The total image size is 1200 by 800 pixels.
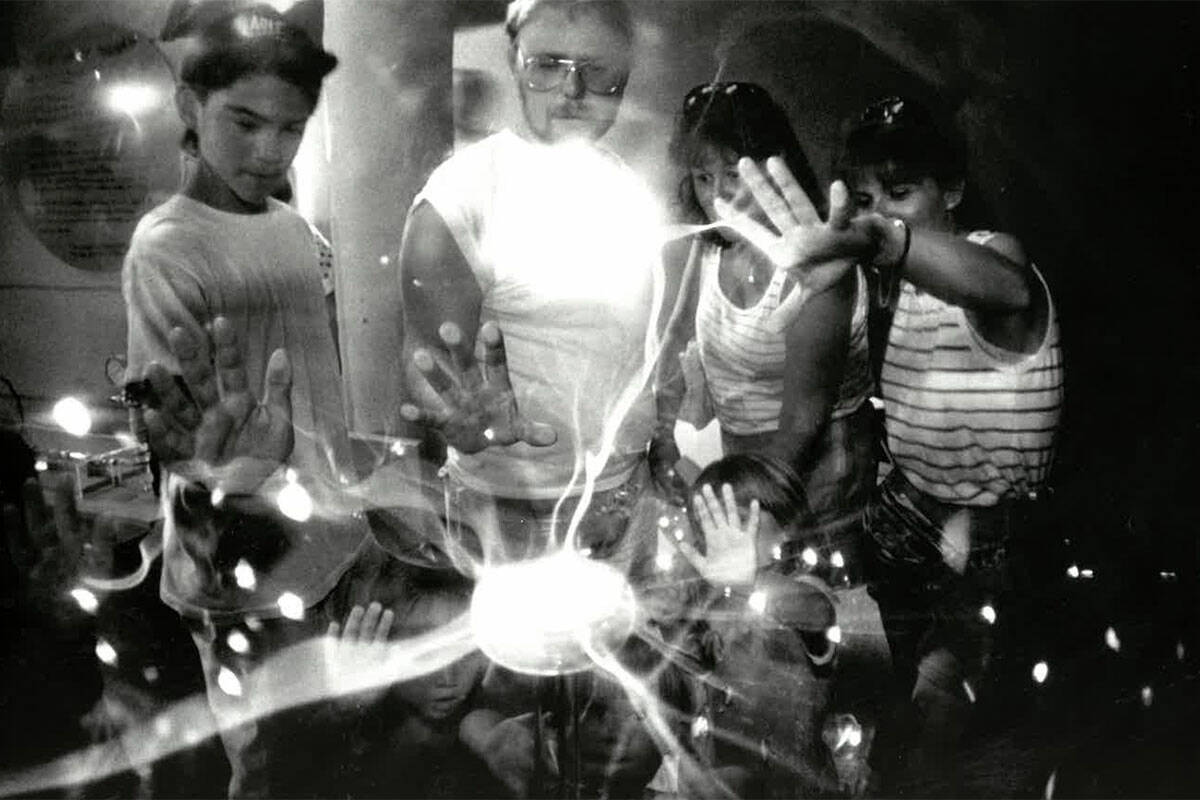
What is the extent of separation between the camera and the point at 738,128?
121cm

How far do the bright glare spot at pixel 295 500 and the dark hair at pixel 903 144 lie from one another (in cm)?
89

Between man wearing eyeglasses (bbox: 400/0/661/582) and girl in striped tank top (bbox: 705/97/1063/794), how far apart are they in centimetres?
21

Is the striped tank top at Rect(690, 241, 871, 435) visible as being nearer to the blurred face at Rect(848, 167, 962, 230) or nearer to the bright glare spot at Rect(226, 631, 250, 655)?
the blurred face at Rect(848, 167, 962, 230)

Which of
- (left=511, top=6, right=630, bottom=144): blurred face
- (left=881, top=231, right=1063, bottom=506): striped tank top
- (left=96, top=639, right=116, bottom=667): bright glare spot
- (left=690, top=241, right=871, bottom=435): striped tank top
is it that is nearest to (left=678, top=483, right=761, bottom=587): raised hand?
(left=690, top=241, right=871, bottom=435): striped tank top

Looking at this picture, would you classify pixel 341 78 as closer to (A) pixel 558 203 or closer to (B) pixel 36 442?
(A) pixel 558 203

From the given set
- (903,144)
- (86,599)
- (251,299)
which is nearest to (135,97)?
(251,299)

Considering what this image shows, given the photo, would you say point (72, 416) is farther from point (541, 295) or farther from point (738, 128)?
point (738, 128)

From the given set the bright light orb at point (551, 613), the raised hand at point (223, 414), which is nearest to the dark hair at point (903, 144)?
the bright light orb at point (551, 613)

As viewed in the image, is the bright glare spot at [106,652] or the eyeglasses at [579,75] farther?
the bright glare spot at [106,652]

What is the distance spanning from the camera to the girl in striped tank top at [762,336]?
3.99 feet

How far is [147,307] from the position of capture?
1237mm

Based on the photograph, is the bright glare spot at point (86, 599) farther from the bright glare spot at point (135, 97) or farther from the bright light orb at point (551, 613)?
the bright glare spot at point (135, 97)

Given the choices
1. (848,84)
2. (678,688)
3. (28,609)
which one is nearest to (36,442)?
(28,609)

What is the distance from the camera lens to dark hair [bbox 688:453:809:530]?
4.14 feet
